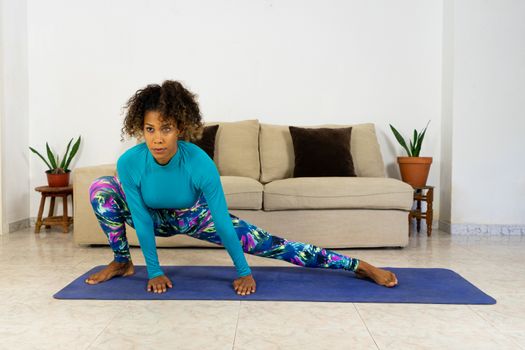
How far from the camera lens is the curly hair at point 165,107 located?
2007 mm

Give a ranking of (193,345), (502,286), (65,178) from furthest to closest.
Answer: (65,178), (502,286), (193,345)

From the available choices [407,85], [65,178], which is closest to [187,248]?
[65,178]

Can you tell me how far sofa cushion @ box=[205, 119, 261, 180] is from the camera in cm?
380

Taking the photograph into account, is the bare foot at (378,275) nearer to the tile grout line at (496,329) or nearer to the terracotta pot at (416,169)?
the tile grout line at (496,329)

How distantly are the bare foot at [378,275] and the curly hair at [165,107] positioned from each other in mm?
1061

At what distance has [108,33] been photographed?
4.29 meters

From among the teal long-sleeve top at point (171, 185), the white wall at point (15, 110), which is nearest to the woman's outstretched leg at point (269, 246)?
the teal long-sleeve top at point (171, 185)

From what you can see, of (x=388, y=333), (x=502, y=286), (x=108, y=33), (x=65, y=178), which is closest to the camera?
(x=388, y=333)

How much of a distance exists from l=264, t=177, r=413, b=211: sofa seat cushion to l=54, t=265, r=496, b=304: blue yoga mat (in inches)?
26.2

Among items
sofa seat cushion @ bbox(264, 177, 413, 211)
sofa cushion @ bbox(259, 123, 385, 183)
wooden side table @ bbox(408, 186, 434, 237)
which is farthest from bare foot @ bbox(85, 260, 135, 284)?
wooden side table @ bbox(408, 186, 434, 237)

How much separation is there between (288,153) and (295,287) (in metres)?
1.78

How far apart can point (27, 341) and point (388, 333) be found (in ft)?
4.00

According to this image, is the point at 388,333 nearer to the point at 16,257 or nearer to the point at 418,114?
the point at 16,257

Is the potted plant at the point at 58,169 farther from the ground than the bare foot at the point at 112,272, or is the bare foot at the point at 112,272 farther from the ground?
the potted plant at the point at 58,169
